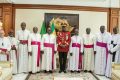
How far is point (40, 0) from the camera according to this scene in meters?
14.7

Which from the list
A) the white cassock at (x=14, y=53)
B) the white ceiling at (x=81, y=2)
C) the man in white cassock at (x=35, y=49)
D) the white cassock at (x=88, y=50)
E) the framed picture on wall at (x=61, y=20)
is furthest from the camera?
the framed picture on wall at (x=61, y=20)

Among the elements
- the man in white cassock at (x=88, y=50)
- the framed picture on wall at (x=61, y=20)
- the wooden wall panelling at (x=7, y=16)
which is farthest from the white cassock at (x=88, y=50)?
the wooden wall panelling at (x=7, y=16)

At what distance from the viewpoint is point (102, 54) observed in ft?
34.3

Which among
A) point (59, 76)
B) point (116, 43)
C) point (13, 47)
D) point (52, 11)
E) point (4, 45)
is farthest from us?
point (52, 11)

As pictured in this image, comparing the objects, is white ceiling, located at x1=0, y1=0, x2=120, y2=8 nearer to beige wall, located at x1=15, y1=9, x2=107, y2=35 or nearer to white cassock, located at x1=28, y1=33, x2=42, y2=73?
beige wall, located at x1=15, y1=9, x2=107, y2=35

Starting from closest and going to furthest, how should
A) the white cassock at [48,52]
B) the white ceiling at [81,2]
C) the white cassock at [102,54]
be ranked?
the white cassock at [102,54] < the white cassock at [48,52] < the white ceiling at [81,2]

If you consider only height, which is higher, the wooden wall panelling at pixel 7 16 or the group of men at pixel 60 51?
the wooden wall panelling at pixel 7 16

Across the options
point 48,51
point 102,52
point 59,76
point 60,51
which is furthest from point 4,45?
point 102,52

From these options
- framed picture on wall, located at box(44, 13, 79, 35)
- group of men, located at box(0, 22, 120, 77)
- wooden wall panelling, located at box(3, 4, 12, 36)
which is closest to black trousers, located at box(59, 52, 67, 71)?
group of men, located at box(0, 22, 120, 77)

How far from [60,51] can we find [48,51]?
46cm

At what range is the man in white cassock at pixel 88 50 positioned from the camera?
10.9 m

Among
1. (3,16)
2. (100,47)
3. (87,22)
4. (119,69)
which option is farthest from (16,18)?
(119,69)

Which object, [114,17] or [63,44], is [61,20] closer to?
[114,17]

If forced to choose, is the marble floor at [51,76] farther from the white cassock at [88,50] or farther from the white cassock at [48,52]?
the white cassock at [88,50]
